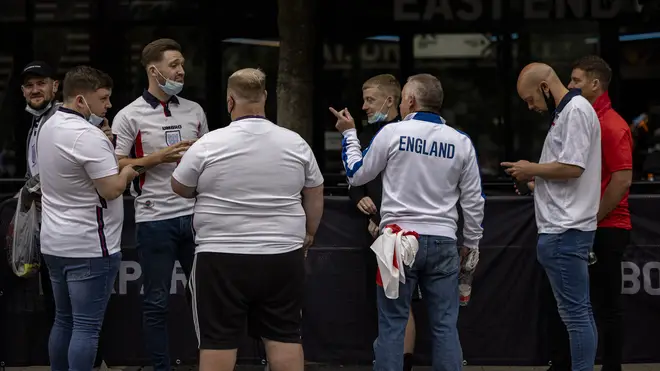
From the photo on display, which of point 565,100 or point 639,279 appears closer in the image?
point 565,100

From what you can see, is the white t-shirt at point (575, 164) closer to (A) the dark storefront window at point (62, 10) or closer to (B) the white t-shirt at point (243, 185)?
(B) the white t-shirt at point (243, 185)

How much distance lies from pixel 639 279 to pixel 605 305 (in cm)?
67

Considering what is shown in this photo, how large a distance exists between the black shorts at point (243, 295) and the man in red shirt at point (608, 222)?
205cm

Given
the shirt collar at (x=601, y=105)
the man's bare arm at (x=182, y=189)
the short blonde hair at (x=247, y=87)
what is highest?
the short blonde hair at (x=247, y=87)

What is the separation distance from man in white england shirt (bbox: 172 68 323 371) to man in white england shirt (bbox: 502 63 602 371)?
4.94 ft

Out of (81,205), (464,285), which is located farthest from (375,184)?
(81,205)

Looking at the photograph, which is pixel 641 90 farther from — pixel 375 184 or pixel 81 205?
pixel 81 205

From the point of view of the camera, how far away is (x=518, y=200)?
6684mm

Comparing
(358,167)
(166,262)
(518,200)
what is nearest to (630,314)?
(518,200)

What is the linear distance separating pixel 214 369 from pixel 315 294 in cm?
200

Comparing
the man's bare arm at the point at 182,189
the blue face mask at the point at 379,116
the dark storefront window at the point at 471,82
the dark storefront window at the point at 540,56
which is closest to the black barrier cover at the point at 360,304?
the blue face mask at the point at 379,116

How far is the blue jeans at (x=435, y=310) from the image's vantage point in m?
5.35

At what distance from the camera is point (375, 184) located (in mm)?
6207

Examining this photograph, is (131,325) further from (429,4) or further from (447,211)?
(429,4)
